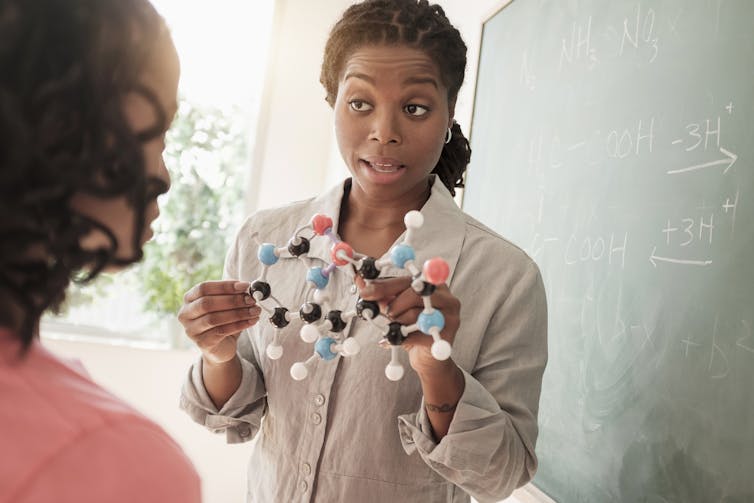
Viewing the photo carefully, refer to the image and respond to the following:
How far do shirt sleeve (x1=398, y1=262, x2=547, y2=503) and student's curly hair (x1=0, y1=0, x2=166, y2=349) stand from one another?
1.93 feet

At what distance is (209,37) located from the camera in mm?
3635

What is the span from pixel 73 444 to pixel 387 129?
0.76m

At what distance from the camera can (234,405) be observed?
118 cm

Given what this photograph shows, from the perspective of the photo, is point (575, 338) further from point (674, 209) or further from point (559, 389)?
point (674, 209)

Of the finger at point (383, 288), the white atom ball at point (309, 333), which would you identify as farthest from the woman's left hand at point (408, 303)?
the white atom ball at point (309, 333)

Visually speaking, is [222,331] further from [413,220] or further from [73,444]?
[73,444]

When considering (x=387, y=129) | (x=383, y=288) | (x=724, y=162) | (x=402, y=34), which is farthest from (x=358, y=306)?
(x=724, y=162)

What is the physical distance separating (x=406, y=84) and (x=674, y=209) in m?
0.51

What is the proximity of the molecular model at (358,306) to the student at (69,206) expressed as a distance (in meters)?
0.34

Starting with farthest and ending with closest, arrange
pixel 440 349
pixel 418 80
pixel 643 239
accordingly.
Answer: pixel 643 239 → pixel 418 80 → pixel 440 349

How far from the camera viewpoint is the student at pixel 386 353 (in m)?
1.00

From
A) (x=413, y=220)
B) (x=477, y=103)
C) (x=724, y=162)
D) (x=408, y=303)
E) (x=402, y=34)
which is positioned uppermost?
(x=477, y=103)

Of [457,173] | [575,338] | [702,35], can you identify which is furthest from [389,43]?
[575,338]

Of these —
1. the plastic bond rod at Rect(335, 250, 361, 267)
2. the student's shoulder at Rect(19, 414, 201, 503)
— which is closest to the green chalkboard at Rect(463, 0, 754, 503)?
the plastic bond rod at Rect(335, 250, 361, 267)
